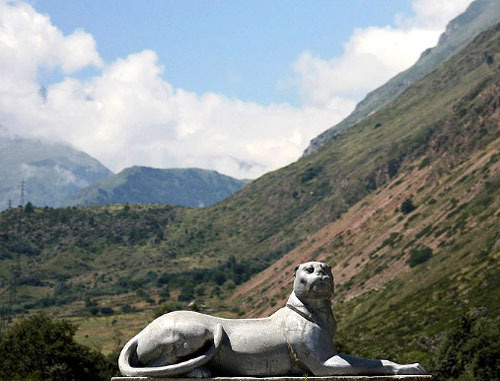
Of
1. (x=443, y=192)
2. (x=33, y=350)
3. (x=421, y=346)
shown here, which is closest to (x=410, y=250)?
(x=443, y=192)

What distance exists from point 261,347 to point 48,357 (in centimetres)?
3707

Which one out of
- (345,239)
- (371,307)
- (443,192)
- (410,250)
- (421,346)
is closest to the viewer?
(421,346)

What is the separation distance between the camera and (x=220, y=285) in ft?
623

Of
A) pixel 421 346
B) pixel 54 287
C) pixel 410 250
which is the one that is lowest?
pixel 421 346

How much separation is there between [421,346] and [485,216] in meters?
39.5

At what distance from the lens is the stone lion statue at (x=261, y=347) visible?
13.9 meters

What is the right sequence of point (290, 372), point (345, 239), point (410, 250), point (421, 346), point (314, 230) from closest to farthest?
point (290, 372) → point (421, 346) → point (410, 250) → point (345, 239) → point (314, 230)

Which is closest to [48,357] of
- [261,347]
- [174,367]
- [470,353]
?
[470,353]

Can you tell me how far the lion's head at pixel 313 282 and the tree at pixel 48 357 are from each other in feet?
113

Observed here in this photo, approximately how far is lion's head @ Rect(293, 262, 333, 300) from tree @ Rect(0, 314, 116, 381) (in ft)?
113

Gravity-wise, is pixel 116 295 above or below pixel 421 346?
above

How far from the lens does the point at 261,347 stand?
1413 cm

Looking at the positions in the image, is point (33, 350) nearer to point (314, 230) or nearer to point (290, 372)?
point (290, 372)

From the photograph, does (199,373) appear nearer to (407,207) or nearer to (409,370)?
(409,370)
